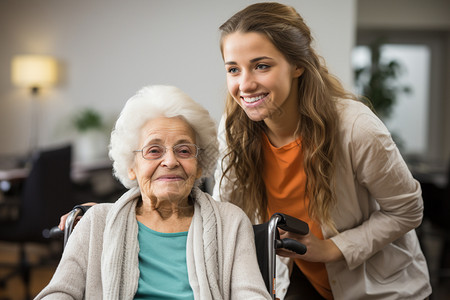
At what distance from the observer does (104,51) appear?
5.45 meters

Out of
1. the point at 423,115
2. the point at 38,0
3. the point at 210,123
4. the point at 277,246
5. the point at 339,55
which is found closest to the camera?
the point at 277,246

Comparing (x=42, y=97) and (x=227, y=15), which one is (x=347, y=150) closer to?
(x=227, y=15)

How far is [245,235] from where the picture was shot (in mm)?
1509

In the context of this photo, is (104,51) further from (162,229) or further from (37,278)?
(162,229)

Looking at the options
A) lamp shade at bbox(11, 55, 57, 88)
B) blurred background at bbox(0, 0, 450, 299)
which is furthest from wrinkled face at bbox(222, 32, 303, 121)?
lamp shade at bbox(11, 55, 57, 88)

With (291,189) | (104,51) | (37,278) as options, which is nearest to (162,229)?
(291,189)

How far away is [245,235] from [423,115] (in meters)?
5.70

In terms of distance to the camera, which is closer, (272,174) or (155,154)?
(155,154)

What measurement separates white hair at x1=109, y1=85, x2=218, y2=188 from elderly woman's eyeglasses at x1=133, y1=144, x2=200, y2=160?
0.06 metres

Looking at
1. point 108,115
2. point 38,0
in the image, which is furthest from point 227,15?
point 38,0

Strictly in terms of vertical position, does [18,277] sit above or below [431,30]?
below

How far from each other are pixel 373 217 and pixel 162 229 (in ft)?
2.19

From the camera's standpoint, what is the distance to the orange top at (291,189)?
1.65 m

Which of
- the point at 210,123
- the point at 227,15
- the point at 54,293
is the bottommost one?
the point at 54,293
